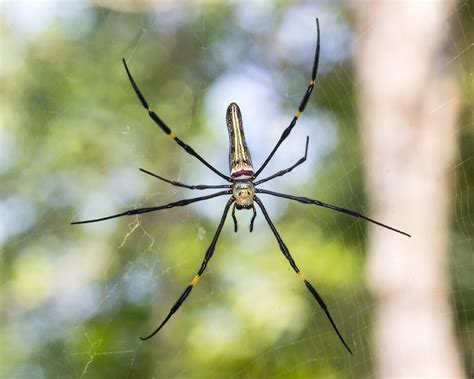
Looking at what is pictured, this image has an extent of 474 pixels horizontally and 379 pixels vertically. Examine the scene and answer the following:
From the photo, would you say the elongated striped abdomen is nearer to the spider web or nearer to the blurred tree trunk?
the spider web

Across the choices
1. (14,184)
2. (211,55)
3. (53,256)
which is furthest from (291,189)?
(14,184)

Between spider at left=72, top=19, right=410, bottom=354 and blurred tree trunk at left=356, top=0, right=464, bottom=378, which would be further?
blurred tree trunk at left=356, top=0, right=464, bottom=378

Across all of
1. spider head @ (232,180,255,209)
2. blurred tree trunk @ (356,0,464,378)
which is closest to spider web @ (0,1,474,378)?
blurred tree trunk @ (356,0,464,378)

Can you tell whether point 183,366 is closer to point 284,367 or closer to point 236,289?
point 284,367

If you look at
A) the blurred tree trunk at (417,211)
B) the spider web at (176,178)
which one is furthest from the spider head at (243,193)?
the blurred tree trunk at (417,211)

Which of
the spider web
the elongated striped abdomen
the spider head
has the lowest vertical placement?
the spider head

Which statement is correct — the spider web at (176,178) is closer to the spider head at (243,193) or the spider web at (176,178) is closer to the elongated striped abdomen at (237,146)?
the spider head at (243,193)

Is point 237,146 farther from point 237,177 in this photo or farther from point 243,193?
point 243,193
